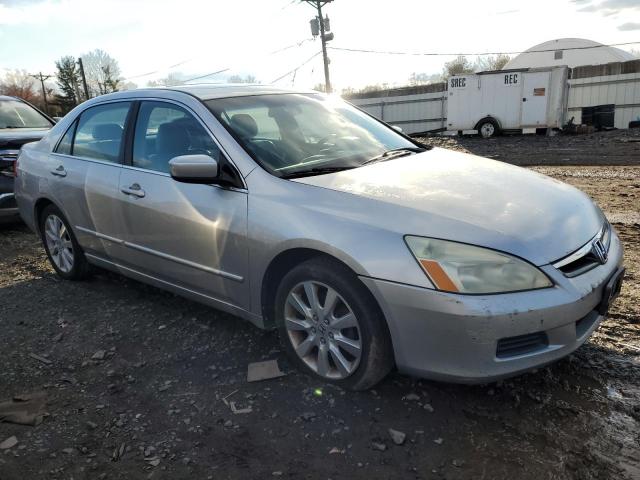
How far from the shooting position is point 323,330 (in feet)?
9.05

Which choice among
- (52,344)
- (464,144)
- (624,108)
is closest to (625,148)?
(464,144)

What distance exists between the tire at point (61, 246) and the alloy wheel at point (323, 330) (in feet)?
8.28

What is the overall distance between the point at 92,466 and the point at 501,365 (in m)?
1.89

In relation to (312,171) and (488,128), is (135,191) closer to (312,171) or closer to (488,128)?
(312,171)

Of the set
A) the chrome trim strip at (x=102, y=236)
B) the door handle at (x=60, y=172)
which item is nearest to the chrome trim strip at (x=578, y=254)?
the chrome trim strip at (x=102, y=236)

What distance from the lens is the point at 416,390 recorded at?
2781 mm

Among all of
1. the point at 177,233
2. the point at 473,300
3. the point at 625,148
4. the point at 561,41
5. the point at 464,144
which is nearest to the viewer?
the point at 473,300

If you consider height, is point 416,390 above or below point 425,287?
below

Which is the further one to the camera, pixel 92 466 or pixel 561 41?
pixel 561 41

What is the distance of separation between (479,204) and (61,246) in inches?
148

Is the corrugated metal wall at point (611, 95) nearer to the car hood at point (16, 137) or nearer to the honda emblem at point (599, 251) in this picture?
the car hood at point (16, 137)

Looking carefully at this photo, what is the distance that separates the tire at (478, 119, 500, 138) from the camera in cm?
2047

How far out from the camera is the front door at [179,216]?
3.03 meters

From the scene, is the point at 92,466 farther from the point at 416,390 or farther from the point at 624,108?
the point at 624,108
